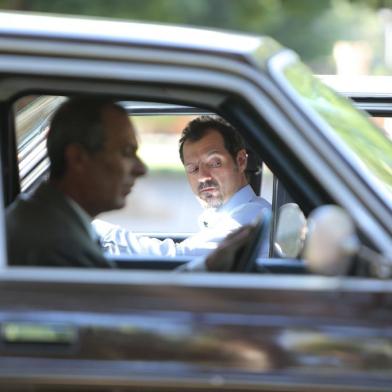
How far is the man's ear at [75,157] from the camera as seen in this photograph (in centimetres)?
340

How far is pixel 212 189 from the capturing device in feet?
16.4

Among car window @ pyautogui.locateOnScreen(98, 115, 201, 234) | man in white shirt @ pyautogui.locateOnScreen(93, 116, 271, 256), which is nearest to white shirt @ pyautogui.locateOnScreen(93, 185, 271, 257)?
man in white shirt @ pyautogui.locateOnScreen(93, 116, 271, 256)

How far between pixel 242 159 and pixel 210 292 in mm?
2166

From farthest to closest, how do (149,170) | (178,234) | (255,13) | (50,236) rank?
(255,13)
(149,170)
(178,234)
(50,236)

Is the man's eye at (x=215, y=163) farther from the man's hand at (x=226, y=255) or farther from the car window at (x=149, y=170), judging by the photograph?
the man's hand at (x=226, y=255)

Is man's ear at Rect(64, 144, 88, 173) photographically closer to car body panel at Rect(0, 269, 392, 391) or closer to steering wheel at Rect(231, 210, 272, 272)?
steering wheel at Rect(231, 210, 272, 272)

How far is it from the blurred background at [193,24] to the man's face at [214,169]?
8.42m

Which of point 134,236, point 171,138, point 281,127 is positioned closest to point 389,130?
point 134,236

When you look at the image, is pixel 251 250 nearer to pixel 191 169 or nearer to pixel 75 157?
pixel 75 157

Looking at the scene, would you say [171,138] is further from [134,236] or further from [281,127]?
[281,127]

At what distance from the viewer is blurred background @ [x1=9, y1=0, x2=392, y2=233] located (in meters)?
17.4

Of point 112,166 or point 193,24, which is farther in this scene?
point 193,24

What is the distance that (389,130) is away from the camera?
5.78 meters

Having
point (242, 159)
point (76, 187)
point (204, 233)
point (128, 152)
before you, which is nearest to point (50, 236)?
point (76, 187)
